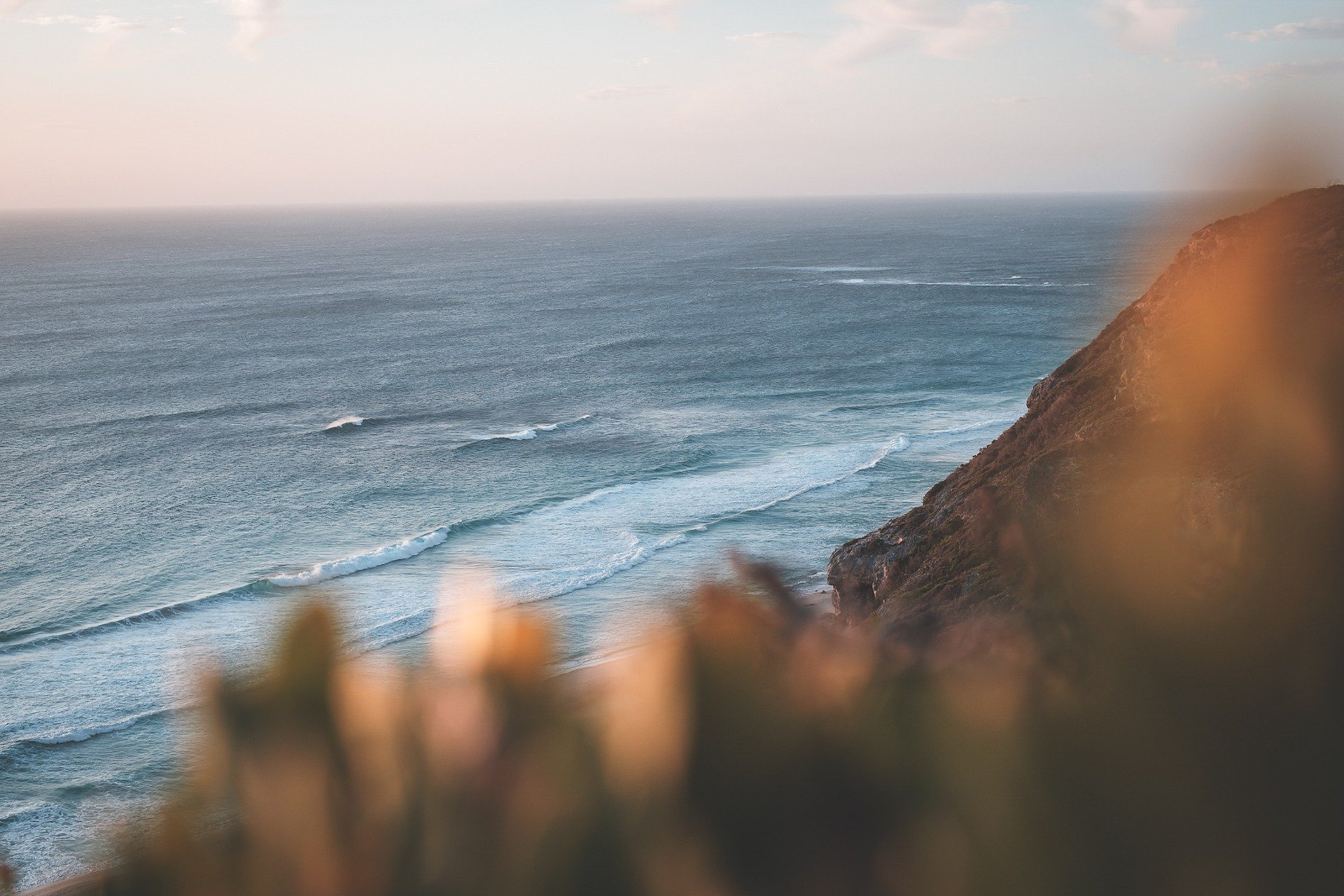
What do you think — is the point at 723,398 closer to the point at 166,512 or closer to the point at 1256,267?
the point at 166,512

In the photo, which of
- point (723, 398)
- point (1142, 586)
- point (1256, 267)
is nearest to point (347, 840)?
point (1142, 586)

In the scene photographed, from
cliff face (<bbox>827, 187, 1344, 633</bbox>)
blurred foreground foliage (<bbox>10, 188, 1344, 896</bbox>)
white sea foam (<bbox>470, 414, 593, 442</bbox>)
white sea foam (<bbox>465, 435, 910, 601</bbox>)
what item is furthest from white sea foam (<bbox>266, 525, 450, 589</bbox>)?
blurred foreground foliage (<bbox>10, 188, 1344, 896</bbox>)

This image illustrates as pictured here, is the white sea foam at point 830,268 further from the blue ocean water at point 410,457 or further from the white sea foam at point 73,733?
the white sea foam at point 73,733

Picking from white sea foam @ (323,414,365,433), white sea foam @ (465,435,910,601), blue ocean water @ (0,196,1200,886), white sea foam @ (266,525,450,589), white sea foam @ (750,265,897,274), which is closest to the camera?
blue ocean water @ (0,196,1200,886)

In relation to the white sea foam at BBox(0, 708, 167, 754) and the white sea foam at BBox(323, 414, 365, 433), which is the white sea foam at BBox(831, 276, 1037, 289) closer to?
the white sea foam at BBox(323, 414, 365, 433)

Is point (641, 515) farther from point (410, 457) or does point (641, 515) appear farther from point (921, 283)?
point (921, 283)
